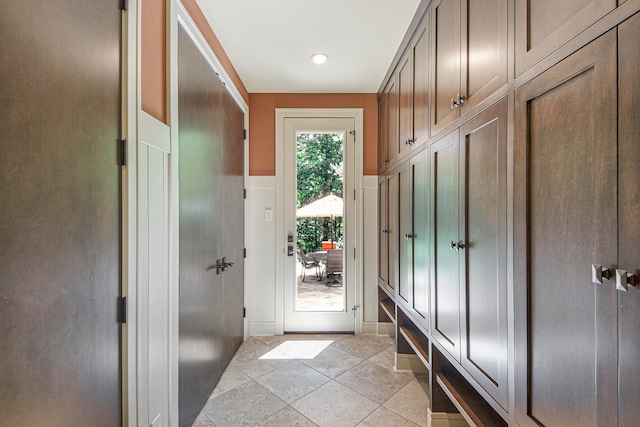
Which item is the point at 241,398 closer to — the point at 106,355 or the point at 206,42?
the point at 106,355

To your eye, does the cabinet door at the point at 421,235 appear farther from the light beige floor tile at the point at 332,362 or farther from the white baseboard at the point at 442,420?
the light beige floor tile at the point at 332,362

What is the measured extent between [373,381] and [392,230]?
1.24 m

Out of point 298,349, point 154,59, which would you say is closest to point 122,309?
point 154,59

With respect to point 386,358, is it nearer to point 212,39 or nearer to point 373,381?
point 373,381

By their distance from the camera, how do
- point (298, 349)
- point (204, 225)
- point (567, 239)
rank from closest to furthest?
point (567, 239) < point (204, 225) < point (298, 349)

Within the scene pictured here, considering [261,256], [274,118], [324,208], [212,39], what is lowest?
[261,256]

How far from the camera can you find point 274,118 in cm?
328

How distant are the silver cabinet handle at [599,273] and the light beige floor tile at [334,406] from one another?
1.68 m

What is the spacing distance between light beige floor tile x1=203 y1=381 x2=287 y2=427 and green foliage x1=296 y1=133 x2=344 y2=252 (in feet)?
5.29

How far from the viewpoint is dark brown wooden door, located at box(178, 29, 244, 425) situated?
Result: 1709 millimetres

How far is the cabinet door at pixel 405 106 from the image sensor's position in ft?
6.97

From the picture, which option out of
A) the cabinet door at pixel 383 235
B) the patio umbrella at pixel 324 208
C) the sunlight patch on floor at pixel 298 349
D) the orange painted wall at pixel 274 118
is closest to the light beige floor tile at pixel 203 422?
the sunlight patch on floor at pixel 298 349

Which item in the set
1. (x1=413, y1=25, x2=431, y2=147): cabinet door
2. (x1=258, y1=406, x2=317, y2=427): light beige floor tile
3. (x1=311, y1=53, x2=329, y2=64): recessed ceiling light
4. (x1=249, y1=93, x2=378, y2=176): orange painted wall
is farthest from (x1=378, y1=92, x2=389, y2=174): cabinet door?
(x1=258, y1=406, x2=317, y2=427): light beige floor tile

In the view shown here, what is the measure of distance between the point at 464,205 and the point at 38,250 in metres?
1.51
